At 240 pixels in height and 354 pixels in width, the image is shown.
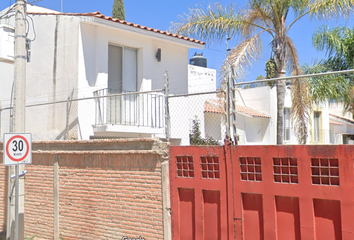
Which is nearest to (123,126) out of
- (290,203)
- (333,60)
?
(290,203)

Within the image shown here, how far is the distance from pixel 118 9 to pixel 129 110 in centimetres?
1186

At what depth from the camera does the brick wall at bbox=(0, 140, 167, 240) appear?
7.84m

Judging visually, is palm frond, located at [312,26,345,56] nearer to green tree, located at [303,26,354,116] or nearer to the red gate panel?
green tree, located at [303,26,354,116]

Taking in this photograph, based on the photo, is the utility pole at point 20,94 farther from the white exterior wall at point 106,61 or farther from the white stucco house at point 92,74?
the white exterior wall at point 106,61

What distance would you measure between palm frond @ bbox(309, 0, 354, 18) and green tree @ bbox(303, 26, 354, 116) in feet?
10.4

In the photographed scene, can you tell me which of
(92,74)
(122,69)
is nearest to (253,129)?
(122,69)

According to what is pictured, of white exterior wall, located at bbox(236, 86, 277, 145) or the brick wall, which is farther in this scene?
white exterior wall, located at bbox(236, 86, 277, 145)

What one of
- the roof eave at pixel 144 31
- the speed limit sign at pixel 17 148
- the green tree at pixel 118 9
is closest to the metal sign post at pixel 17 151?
the speed limit sign at pixel 17 148

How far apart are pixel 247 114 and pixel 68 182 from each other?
12110mm

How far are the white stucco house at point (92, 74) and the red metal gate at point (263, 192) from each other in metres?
3.94

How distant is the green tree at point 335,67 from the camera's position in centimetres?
1325

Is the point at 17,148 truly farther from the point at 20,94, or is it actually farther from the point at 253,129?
the point at 253,129

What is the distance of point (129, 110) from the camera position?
37.3 feet

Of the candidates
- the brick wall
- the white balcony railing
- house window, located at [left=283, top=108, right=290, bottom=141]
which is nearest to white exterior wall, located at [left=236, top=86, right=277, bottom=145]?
house window, located at [left=283, top=108, right=290, bottom=141]
